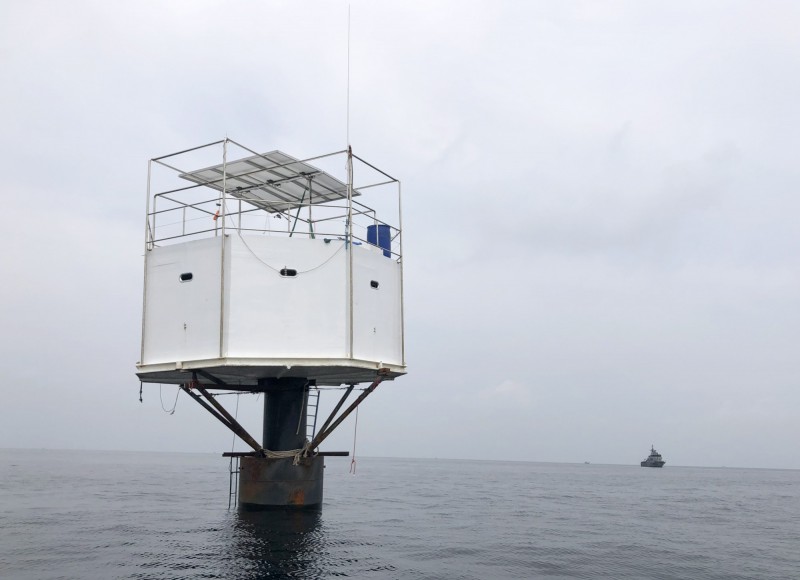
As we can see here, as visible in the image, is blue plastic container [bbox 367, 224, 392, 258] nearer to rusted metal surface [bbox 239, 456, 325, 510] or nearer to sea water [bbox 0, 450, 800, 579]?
rusted metal surface [bbox 239, 456, 325, 510]

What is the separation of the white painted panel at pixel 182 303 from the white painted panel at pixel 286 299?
0.73 metres

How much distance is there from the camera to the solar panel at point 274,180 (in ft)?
76.0

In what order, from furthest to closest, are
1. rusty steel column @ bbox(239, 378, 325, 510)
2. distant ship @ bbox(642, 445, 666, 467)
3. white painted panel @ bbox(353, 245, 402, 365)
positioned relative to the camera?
1. distant ship @ bbox(642, 445, 666, 467)
2. rusty steel column @ bbox(239, 378, 325, 510)
3. white painted panel @ bbox(353, 245, 402, 365)

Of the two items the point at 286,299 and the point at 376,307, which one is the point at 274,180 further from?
the point at 376,307

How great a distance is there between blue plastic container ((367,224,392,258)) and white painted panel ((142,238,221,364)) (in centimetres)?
508

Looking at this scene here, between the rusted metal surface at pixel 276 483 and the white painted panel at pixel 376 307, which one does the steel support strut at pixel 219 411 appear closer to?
the rusted metal surface at pixel 276 483

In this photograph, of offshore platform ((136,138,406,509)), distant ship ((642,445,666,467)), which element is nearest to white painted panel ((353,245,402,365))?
offshore platform ((136,138,406,509))

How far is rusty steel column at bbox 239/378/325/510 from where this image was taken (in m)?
23.8

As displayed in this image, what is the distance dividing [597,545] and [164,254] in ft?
59.8

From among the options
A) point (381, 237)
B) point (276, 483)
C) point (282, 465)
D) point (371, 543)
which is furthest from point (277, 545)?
point (381, 237)

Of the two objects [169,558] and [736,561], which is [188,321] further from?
[736,561]

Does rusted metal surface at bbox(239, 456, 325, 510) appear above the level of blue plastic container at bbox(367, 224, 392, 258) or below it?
below

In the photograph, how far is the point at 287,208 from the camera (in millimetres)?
26484

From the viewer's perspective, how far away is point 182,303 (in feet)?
71.4
